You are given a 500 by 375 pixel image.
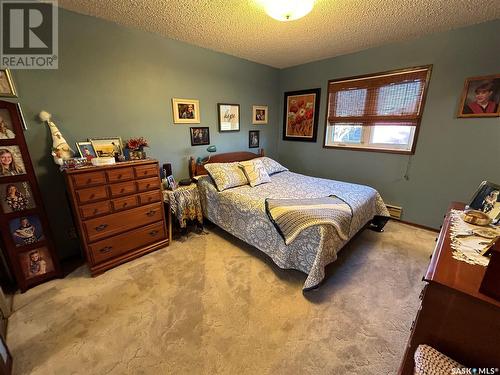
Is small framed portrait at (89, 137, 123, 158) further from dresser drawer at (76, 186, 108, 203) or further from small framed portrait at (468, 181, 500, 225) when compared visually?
small framed portrait at (468, 181, 500, 225)

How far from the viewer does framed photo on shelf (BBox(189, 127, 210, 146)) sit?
2988 mm

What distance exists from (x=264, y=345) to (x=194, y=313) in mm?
584

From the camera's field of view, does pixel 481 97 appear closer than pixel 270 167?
Yes

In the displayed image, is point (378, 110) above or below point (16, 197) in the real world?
above

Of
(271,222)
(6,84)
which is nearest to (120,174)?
(6,84)

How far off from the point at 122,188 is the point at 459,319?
8.10 ft

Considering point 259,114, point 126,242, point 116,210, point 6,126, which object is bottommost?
point 126,242

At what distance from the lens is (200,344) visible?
1.39m

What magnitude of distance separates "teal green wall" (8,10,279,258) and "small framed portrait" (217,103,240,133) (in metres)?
0.09

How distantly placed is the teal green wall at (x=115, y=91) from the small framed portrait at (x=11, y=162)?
1.14 feet

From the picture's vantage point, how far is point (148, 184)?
2.24m

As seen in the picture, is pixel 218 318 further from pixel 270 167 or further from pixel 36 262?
pixel 270 167

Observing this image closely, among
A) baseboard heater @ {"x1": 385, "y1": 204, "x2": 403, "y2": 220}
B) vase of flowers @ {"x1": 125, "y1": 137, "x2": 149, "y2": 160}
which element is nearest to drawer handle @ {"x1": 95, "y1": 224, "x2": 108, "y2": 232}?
vase of flowers @ {"x1": 125, "y1": 137, "x2": 149, "y2": 160}

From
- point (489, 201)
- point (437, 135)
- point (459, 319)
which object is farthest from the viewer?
point (437, 135)
